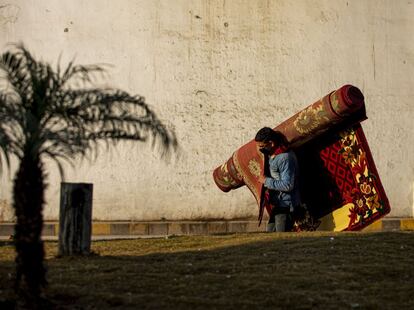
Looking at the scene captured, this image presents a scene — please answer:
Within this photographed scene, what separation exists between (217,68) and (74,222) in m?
7.51

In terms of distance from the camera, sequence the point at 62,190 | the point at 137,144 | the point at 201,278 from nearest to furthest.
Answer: the point at 201,278
the point at 62,190
the point at 137,144

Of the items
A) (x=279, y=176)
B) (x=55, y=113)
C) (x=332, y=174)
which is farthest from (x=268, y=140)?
(x=55, y=113)

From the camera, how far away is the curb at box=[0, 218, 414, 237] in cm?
1692

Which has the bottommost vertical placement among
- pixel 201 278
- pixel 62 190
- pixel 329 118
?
pixel 201 278

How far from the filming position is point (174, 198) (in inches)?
688

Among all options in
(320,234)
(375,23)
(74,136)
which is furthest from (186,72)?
(74,136)

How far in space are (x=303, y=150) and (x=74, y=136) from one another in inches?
207

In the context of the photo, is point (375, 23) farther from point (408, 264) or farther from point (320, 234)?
point (408, 264)

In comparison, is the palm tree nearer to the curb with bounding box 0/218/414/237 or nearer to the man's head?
the man's head

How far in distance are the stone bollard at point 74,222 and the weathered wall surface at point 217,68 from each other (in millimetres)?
6926

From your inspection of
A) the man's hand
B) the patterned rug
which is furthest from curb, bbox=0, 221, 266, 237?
the man's hand

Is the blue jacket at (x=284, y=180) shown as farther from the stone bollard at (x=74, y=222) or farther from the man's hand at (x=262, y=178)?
the stone bollard at (x=74, y=222)

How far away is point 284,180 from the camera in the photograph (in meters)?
12.0

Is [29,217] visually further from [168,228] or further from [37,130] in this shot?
[168,228]
